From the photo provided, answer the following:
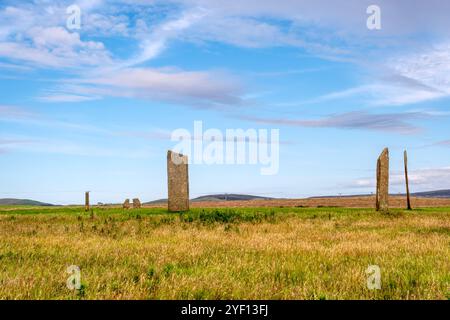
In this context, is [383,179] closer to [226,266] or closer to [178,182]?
[178,182]

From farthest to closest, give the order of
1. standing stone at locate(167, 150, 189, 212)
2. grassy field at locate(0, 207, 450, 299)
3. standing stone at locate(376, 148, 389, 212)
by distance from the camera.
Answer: standing stone at locate(376, 148, 389, 212) < standing stone at locate(167, 150, 189, 212) < grassy field at locate(0, 207, 450, 299)

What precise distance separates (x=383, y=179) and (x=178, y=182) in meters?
14.2

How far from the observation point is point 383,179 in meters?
32.8

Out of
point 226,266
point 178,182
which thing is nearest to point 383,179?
point 178,182

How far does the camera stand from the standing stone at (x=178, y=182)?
2966 cm

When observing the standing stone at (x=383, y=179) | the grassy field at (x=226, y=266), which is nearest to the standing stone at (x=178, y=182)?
the standing stone at (x=383, y=179)

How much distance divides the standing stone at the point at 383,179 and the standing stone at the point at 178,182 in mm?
13287

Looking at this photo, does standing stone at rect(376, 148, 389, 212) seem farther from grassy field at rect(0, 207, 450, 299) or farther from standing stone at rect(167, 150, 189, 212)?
grassy field at rect(0, 207, 450, 299)

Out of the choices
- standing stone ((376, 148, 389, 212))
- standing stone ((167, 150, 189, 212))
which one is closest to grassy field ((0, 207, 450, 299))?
standing stone ((167, 150, 189, 212))

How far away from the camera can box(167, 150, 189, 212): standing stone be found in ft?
97.3

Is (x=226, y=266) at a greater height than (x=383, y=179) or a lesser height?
lesser

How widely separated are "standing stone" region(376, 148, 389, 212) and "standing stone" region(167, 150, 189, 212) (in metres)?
13.3

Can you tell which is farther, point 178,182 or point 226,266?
point 178,182

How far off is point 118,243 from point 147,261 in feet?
11.8
